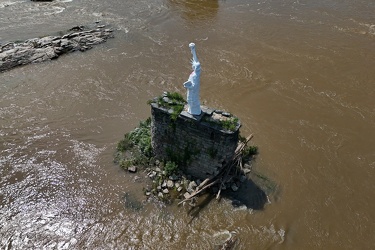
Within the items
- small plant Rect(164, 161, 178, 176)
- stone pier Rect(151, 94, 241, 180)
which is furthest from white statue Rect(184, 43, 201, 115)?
small plant Rect(164, 161, 178, 176)

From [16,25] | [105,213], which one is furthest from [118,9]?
[105,213]

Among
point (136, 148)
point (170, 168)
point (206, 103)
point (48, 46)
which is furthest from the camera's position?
point (48, 46)

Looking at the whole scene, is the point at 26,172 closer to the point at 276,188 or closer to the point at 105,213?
the point at 105,213

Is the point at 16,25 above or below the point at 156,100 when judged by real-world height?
below

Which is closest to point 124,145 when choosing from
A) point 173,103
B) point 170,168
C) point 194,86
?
point 170,168

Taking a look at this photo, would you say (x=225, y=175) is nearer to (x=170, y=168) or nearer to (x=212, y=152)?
(x=212, y=152)

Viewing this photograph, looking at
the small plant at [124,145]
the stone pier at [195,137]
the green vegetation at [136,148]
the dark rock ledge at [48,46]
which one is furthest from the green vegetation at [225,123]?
the dark rock ledge at [48,46]
